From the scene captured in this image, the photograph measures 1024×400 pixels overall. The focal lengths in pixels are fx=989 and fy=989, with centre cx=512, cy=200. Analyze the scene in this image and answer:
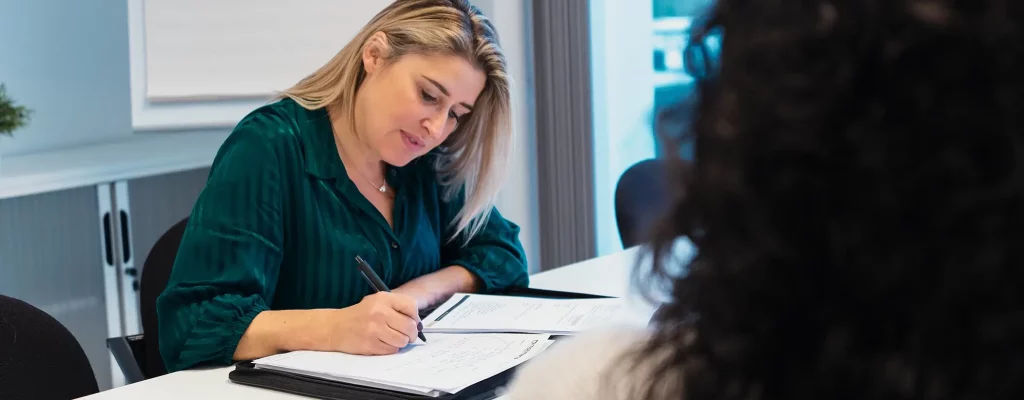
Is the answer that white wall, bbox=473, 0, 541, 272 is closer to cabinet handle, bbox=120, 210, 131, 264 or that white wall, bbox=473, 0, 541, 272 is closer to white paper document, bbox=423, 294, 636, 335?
cabinet handle, bbox=120, 210, 131, 264

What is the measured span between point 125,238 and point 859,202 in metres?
2.57

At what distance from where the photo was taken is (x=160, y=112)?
2.52 meters

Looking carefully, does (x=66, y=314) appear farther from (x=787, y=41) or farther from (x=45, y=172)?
(x=787, y=41)

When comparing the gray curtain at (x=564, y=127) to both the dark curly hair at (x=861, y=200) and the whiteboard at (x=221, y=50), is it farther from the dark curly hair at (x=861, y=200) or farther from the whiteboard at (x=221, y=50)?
the dark curly hair at (x=861, y=200)

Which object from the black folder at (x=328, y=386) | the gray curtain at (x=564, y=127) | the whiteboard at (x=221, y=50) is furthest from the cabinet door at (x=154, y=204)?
the black folder at (x=328, y=386)

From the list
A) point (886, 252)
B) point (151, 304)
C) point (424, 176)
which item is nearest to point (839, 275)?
point (886, 252)

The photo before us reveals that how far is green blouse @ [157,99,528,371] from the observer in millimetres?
1396

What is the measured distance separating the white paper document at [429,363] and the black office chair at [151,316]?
61 centimetres

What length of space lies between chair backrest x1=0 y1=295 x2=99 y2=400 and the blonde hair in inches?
20.5

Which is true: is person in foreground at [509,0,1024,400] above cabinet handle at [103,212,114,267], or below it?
above

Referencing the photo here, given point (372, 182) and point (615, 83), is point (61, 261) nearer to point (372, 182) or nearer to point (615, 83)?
point (372, 182)

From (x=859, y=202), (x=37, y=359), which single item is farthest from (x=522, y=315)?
(x=859, y=202)

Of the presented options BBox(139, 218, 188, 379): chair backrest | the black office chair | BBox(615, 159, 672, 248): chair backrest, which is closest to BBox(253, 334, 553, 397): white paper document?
the black office chair

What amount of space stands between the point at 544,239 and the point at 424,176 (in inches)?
63.9
